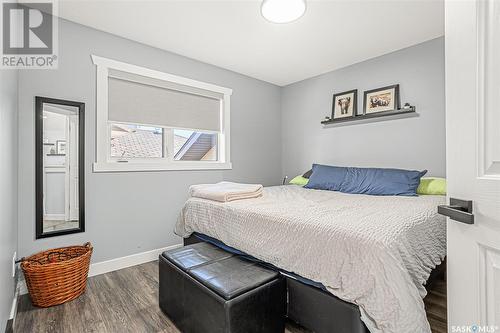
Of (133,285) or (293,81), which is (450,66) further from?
(293,81)

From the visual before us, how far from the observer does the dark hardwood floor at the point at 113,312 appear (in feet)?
5.40

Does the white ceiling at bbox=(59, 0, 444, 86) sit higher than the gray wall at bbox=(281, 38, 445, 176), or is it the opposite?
the white ceiling at bbox=(59, 0, 444, 86)

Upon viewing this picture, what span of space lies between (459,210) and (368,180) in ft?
6.90

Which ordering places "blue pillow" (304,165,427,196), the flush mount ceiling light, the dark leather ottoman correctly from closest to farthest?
the dark leather ottoman, the flush mount ceiling light, "blue pillow" (304,165,427,196)

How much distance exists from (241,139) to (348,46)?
6.02ft

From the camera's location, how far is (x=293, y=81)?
13.5 feet

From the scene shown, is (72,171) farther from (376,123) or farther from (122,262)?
(376,123)

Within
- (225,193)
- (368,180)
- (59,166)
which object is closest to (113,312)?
(225,193)

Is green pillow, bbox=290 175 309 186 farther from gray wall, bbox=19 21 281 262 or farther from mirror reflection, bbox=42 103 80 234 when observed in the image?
mirror reflection, bbox=42 103 80 234

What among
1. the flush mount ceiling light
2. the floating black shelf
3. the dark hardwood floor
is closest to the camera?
the dark hardwood floor

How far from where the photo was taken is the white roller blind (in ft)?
8.76

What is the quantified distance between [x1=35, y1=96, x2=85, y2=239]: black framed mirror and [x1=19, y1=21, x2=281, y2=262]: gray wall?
5cm

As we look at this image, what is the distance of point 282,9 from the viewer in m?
2.01

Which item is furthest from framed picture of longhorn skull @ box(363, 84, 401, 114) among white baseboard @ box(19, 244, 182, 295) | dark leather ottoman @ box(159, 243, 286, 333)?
white baseboard @ box(19, 244, 182, 295)
